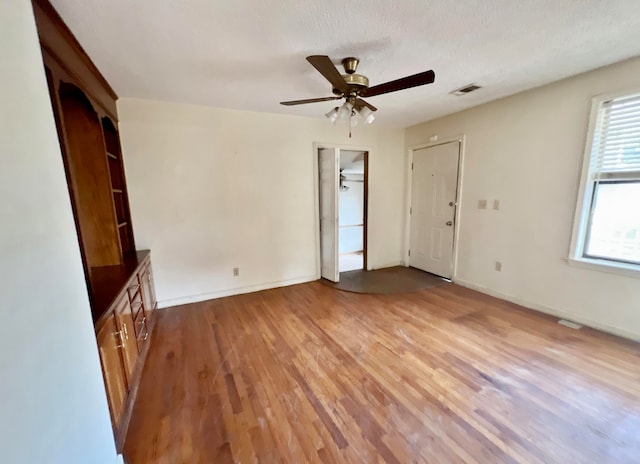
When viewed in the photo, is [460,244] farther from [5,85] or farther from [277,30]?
[5,85]

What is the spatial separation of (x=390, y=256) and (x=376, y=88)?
3.32m

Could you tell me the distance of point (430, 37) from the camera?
6.21 feet

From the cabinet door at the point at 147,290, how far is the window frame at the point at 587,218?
4.22 metres

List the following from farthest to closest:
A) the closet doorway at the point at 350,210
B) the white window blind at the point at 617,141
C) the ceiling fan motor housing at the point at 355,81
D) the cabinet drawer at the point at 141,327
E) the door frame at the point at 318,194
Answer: the closet doorway at the point at 350,210
the door frame at the point at 318,194
the white window blind at the point at 617,141
the cabinet drawer at the point at 141,327
the ceiling fan motor housing at the point at 355,81

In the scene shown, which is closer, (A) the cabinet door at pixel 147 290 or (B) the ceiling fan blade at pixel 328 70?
(B) the ceiling fan blade at pixel 328 70

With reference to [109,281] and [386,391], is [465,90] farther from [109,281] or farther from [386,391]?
[109,281]

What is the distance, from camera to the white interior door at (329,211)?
3796 millimetres

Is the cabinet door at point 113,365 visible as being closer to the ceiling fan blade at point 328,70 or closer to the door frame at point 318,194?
the ceiling fan blade at point 328,70

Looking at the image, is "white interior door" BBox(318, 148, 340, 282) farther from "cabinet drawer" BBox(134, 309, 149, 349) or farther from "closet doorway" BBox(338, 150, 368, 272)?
"cabinet drawer" BBox(134, 309, 149, 349)

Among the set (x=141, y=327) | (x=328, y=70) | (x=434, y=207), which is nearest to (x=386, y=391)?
(x=141, y=327)

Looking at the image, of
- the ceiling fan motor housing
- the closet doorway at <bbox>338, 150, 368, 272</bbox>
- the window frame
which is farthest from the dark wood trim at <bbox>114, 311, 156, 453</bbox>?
the closet doorway at <bbox>338, 150, 368, 272</bbox>

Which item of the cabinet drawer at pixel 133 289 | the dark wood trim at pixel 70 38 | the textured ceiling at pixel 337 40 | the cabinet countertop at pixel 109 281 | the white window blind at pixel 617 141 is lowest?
the cabinet drawer at pixel 133 289

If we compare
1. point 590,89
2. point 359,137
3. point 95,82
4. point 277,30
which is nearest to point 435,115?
point 359,137

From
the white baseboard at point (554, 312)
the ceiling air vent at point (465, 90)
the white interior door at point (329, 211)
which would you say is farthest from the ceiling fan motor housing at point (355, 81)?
the white baseboard at point (554, 312)
